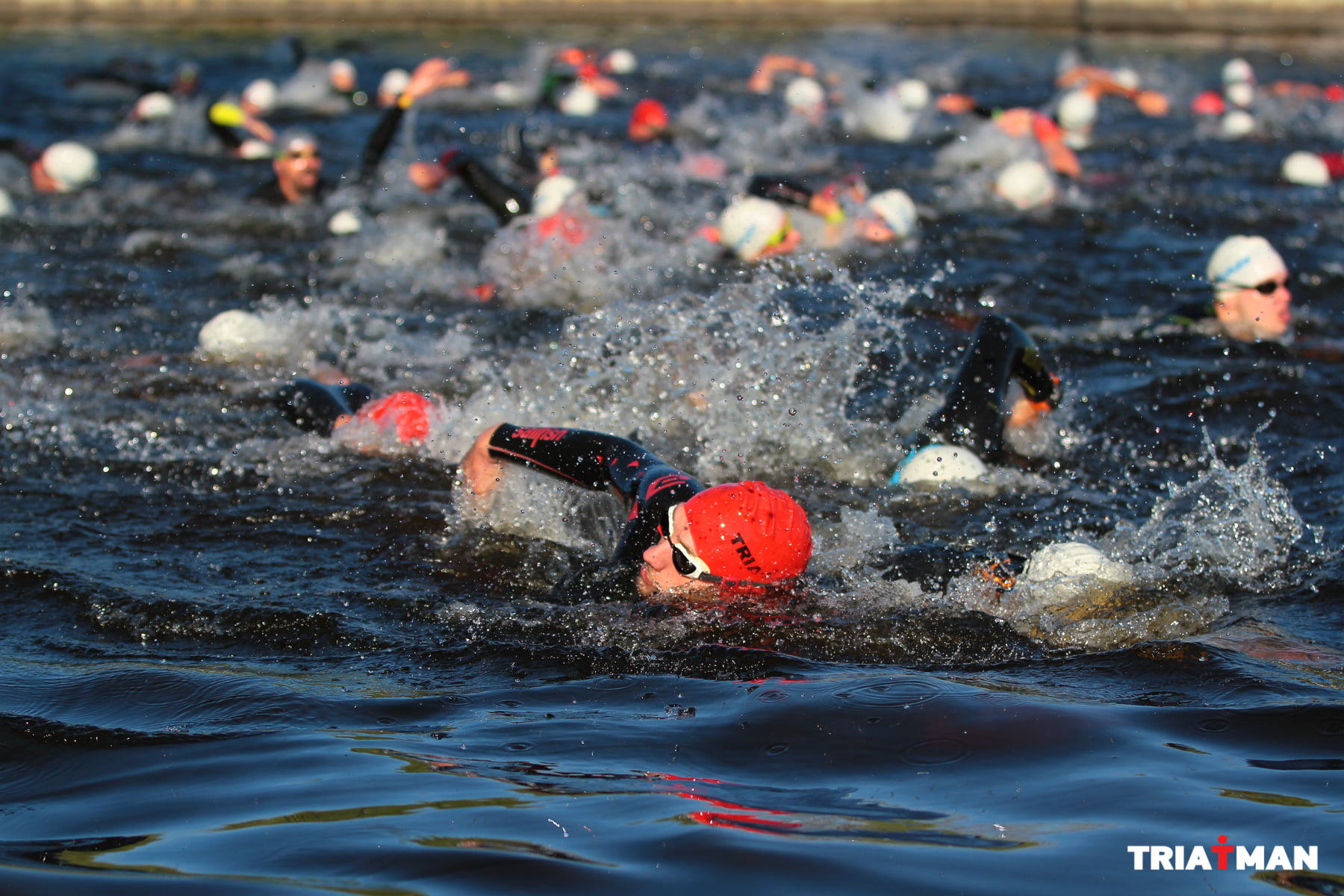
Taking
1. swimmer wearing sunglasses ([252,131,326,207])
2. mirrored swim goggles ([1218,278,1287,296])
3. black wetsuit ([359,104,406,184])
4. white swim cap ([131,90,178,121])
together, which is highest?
white swim cap ([131,90,178,121])

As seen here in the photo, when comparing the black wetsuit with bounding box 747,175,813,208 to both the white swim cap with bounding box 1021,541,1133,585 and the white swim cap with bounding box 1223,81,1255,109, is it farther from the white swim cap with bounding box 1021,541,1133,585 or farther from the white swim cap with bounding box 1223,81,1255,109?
the white swim cap with bounding box 1223,81,1255,109

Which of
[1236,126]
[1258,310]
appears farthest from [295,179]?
[1236,126]

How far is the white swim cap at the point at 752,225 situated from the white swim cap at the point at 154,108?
10.2m

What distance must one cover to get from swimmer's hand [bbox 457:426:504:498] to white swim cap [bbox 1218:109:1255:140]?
572 inches

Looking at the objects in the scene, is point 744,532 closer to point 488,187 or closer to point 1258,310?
point 1258,310

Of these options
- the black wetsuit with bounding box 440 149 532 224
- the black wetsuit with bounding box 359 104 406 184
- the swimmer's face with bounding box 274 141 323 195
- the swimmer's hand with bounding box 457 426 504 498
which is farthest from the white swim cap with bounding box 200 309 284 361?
the swimmer's face with bounding box 274 141 323 195

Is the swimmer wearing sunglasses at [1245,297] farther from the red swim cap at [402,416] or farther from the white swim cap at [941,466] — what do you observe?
the red swim cap at [402,416]

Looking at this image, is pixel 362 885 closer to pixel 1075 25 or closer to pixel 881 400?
pixel 881 400

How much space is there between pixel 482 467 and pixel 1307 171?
12130 mm

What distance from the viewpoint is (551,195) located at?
1073 cm

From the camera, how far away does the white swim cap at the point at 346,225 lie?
11586 mm

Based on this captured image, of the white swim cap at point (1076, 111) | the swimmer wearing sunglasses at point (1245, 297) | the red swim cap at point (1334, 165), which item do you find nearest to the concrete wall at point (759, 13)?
the white swim cap at point (1076, 111)

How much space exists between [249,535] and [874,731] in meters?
3.42

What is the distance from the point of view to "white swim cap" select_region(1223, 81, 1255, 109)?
1911 cm
